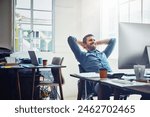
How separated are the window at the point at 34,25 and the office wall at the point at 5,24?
156 millimetres

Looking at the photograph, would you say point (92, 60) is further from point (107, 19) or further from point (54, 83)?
point (107, 19)

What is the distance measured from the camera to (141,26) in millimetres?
1937

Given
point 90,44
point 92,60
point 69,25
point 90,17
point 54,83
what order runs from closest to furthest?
point 92,60 → point 90,44 → point 54,83 → point 90,17 → point 69,25

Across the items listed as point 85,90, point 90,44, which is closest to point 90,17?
point 90,44

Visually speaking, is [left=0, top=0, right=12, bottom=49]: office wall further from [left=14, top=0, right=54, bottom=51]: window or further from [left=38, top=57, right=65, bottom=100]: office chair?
[left=38, top=57, right=65, bottom=100]: office chair

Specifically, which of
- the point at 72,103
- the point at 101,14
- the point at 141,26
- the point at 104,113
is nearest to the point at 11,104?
the point at 72,103

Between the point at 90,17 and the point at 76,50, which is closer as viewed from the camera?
the point at 76,50

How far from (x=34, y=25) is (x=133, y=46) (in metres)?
3.56

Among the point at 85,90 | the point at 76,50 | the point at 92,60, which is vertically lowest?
the point at 85,90

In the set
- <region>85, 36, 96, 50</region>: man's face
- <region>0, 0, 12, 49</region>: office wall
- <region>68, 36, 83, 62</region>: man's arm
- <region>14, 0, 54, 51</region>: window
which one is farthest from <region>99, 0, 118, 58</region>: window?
<region>0, 0, 12, 49</region>: office wall

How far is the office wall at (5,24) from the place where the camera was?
4.83 m

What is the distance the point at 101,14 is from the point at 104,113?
3769 millimetres

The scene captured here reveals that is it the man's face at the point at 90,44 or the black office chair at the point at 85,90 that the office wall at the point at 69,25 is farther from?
the black office chair at the point at 85,90

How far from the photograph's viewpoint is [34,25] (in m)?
5.17
